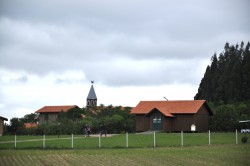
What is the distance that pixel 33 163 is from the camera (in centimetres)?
1848

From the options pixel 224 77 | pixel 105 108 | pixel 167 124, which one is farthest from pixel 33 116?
pixel 167 124

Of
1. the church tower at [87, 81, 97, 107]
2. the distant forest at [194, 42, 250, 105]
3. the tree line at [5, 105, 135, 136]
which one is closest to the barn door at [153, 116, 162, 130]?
the tree line at [5, 105, 135, 136]

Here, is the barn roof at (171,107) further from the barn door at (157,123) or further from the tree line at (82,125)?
the tree line at (82,125)

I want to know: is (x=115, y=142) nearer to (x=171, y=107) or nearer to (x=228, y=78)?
(x=171, y=107)

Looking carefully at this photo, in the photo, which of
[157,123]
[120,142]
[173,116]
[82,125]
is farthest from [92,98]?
[120,142]

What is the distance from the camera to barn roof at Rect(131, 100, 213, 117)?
54250 millimetres

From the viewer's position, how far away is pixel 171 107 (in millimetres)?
56156

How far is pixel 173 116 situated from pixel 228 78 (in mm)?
24929

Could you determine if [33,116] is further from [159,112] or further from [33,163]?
[33,163]

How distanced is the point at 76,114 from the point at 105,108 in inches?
273

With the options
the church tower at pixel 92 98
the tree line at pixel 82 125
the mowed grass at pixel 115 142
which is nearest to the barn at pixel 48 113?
the church tower at pixel 92 98

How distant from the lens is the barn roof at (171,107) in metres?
54.2

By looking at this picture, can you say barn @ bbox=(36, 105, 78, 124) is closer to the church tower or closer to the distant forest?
the church tower

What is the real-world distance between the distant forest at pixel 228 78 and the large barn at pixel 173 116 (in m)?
16.7
